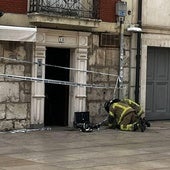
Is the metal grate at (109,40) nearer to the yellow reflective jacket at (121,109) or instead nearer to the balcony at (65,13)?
the balcony at (65,13)

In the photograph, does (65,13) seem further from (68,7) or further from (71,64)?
(71,64)

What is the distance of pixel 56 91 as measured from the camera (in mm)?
15742

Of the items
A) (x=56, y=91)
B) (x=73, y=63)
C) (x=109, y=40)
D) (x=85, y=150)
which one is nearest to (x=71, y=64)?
(x=73, y=63)

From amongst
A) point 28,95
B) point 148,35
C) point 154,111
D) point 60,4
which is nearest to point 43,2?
point 60,4

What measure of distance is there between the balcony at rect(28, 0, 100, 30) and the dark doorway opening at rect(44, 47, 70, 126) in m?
1.08

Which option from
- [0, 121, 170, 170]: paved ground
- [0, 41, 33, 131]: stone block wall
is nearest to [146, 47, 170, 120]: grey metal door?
[0, 121, 170, 170]: paved ground

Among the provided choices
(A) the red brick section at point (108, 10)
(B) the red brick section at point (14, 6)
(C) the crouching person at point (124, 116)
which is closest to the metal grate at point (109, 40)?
(A) the red brick section at point (108, 10)

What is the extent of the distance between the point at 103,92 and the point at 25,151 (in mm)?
5047

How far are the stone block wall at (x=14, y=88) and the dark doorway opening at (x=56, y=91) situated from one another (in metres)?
1.28

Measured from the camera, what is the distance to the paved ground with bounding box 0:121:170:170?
32.2ft

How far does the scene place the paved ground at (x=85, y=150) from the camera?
9.83 metres

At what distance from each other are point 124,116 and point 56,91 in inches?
88.6

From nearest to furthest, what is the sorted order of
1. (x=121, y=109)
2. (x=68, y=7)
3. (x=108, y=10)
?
(x=68, y=7) → (x=121, y=109) → (x=108, y=10)

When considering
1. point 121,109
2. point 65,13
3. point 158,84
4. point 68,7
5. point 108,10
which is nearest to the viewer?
point 65,13
